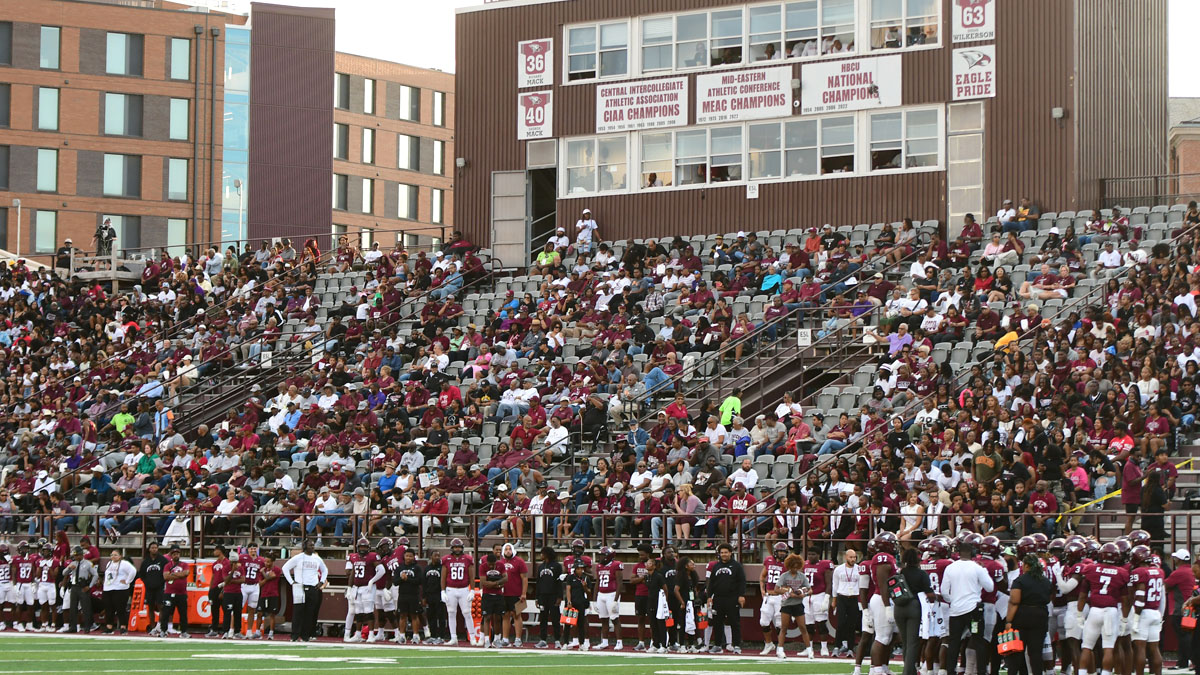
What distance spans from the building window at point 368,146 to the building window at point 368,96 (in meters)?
0.85

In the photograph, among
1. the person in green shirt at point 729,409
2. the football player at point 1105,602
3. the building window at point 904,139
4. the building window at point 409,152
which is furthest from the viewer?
the building window at point 409,152

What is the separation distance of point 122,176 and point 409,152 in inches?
598

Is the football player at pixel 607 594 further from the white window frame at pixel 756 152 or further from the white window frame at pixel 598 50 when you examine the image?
the white window frame at pixel 598 50

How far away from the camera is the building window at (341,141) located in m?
75.2

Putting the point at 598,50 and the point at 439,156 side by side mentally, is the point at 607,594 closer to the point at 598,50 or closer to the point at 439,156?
the point at 598,50

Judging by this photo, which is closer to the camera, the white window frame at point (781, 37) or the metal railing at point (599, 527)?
the metal railing at point (599, 527)

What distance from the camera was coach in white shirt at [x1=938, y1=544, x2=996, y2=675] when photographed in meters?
19.3

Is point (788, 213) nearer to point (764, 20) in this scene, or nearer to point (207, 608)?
point (764, 20)

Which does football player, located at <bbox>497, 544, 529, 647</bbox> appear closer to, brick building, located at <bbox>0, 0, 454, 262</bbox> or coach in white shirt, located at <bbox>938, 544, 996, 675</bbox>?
coach in white shirt, located at <bbox>938, 544, 996, 675</bbox>

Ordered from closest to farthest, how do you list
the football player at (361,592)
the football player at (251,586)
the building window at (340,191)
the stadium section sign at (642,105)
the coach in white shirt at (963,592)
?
the coach in white shirt at (963,592), the football player at (361,592), the football player at (251,586), the stadium section sign at (642,105), the building window at (340,191)

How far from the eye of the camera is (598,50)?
40.0 metres

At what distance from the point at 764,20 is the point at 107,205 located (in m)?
36.3

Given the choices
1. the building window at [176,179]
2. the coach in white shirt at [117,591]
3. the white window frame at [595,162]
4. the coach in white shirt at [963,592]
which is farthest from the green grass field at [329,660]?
the building window at [176,179]

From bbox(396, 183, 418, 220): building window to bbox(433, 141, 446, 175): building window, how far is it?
185cm
